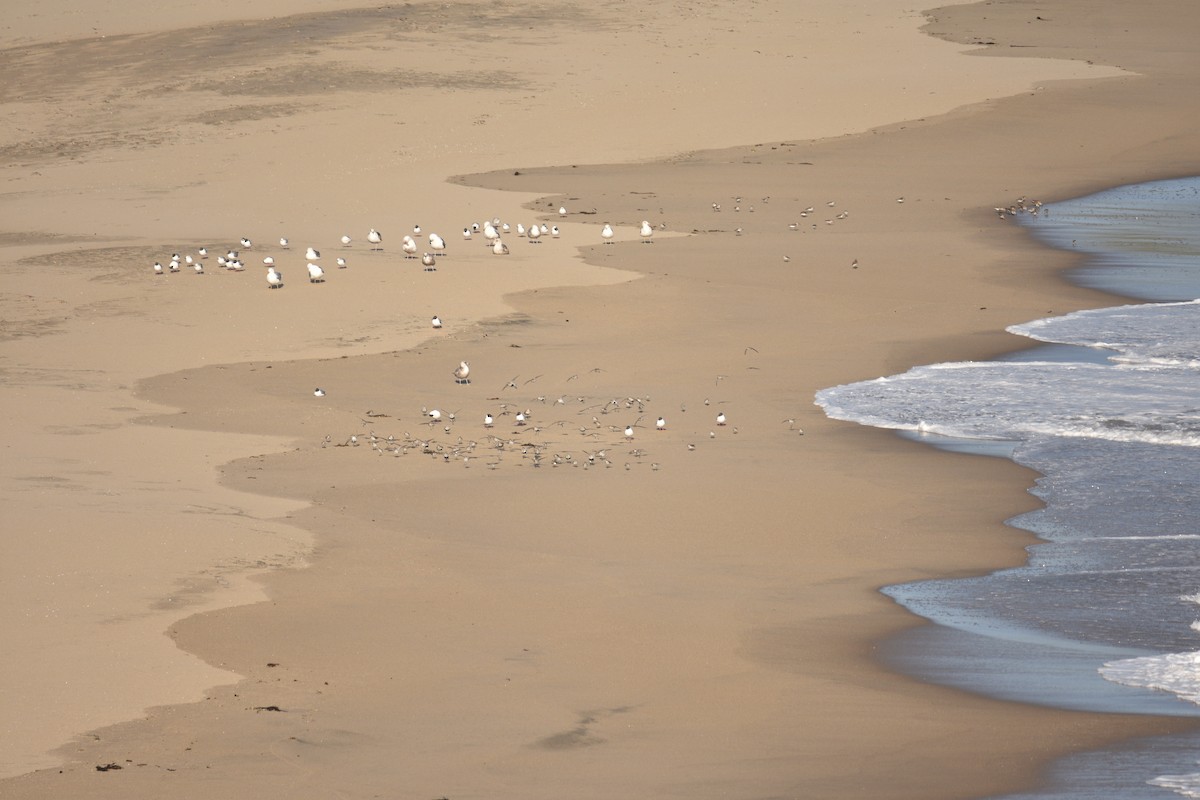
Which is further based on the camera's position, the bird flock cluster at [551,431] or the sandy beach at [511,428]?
the bird flock cluster at [551,431]

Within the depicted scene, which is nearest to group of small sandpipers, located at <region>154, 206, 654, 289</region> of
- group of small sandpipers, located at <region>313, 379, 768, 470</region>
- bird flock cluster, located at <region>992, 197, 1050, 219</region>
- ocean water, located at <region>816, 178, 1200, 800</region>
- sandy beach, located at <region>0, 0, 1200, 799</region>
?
sandy beach, located at <region>0, 0, 1200, 799</region>

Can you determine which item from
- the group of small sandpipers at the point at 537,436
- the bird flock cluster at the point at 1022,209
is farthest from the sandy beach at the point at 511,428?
the bird flock cluster at the point at 1022,209

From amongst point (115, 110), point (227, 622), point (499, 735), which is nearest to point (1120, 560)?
point (499, 735)

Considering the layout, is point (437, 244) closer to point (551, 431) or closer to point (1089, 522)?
point (551, 431)

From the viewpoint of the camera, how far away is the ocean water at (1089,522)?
320 inches

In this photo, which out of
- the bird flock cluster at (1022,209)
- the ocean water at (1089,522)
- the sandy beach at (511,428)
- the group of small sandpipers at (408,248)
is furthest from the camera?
the bird flock cluster at (1022,209)

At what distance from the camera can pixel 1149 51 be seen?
36.7m

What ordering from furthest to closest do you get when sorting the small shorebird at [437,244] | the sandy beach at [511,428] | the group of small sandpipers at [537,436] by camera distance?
the small shorebird at [437,244], the group of small sandpipers at [537,436], the sandy beach at [511,428]

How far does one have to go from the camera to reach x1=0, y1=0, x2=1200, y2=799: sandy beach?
7.50 m

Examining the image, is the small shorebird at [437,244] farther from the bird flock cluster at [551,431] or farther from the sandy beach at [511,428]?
the bird flock cluster at [551,431]

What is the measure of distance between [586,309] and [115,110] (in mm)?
17115

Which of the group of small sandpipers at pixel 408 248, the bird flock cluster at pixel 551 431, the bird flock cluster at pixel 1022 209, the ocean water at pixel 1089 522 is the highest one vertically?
the group of small sandpipers at pixel 408 248

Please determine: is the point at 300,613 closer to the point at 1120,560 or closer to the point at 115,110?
the point at 1120,560

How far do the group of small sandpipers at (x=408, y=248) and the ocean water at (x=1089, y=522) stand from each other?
228 inches
